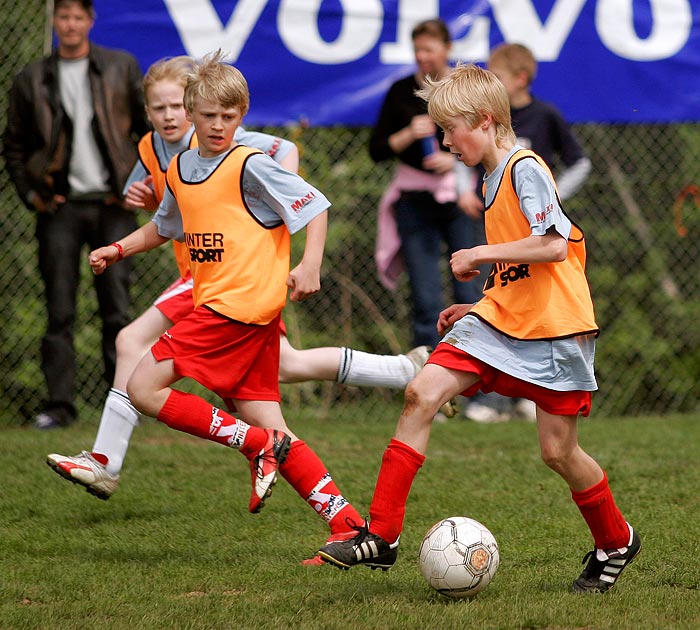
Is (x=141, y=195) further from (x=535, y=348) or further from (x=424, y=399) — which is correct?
(x=535, y=348)

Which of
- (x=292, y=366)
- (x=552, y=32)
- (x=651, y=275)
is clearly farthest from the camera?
(x=651, y=275)

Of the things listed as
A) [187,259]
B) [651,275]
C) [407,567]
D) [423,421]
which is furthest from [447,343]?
[651,275]

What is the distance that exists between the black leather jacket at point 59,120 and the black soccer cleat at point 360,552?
12.2 feet

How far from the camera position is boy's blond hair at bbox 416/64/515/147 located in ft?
11.7

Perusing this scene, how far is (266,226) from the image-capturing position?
4.12 meters

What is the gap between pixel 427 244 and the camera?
721 centimetres

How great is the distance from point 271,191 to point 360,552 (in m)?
1.29

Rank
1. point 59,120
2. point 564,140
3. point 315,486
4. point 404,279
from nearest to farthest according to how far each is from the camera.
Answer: point 315,486
point 59,120
point 564,140
point 404,279

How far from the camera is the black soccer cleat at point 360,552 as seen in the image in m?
3.47

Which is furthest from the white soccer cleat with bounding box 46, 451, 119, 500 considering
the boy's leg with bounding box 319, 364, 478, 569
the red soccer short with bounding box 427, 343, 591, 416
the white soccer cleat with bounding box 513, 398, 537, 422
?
the white soccer cleat with bounding box 513, 398, 537, 422

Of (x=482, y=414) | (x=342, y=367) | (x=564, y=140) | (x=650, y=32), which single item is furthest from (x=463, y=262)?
(x=650, y=32)

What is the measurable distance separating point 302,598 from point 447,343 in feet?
2.89

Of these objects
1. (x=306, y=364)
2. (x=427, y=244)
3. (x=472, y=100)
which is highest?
(x=472, y=100)

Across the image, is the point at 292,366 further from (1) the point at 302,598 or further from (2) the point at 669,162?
(2) the point at 669,162
